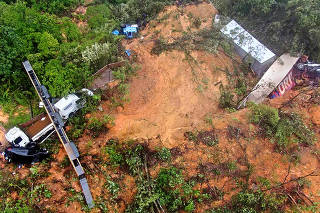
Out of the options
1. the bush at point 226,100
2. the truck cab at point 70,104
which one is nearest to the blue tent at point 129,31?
the truck cab at point 70,104

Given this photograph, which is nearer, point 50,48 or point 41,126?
point 41,126

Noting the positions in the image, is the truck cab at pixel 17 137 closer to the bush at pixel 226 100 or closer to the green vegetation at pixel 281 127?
the bush at pixel 226 100

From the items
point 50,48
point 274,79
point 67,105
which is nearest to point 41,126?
point 67,105

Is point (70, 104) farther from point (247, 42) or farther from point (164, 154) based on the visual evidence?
point (247, 42)

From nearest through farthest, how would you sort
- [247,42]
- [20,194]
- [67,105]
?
[20,194], [67,105], [247,42]

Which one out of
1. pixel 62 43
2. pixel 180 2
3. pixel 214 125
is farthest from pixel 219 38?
pixel 62 43

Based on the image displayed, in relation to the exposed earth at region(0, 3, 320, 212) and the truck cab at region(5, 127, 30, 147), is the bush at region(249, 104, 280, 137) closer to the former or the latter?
the exposed earth at region(0, 3, 320, 212)
